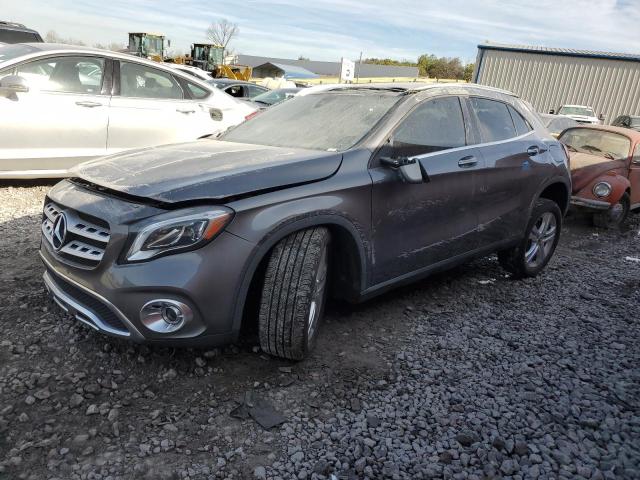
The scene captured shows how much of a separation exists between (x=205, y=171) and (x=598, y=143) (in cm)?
721

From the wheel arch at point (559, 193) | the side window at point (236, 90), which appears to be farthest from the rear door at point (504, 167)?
the side window at point (236, 90)

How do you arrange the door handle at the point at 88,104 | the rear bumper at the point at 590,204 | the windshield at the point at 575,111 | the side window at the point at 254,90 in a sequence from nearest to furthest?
the door handle at the point at 88,104, the rear bumper at the point at 590,204, the side window at the point at 254,90, the windshield at the point at 575,111

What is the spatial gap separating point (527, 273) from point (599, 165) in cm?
366

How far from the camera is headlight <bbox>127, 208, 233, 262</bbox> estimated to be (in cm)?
232

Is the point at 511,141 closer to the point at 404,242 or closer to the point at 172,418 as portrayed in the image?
the point at 404,242

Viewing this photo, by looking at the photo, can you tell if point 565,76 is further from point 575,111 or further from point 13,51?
point 13,51

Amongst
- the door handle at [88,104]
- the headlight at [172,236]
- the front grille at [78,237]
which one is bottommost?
the front grille at [78,237]

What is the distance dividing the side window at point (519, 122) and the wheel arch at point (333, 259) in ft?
6.95

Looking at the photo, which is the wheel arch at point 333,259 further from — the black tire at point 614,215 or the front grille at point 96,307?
the black tire at point 614,215

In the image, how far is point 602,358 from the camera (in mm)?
3203

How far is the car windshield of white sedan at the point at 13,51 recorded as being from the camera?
17.3 ft

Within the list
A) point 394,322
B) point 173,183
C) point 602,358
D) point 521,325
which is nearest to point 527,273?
point 521,325

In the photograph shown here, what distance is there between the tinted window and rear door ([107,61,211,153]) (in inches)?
330

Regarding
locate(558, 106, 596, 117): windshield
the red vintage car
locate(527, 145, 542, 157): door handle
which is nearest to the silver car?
locate(527, 145, 542, 157): door handle
